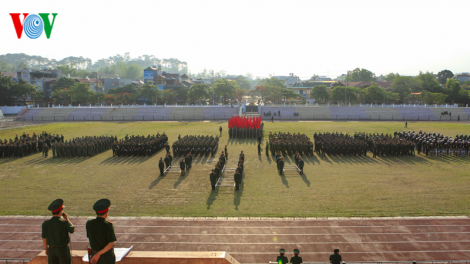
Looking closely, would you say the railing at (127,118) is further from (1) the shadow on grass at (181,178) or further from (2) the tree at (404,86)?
(2) the tree at (404,86)

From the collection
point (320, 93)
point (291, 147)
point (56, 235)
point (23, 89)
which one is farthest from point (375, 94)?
point (23, 89)

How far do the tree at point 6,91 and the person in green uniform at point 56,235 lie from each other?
61182mm

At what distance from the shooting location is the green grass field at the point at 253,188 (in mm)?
9852

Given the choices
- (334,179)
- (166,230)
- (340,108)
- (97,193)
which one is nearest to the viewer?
(166,230)

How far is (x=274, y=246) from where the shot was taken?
292 inches

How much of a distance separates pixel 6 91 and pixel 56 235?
6191 centimetres

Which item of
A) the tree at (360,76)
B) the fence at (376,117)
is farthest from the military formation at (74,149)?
the tree at (360,76)

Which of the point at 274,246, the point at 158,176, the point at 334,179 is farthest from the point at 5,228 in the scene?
the point at 334,179

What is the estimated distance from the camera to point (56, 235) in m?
3.94

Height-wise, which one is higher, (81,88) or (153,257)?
(81,88)

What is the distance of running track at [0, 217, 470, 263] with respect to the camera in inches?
280

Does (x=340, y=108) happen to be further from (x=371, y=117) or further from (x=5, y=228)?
(x=5, y=228)

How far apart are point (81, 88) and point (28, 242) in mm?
52291

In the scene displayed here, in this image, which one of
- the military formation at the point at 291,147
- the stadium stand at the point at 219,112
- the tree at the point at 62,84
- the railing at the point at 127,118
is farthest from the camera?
the tree at the point at 62,84
